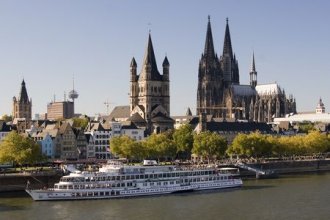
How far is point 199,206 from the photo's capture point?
63125mm

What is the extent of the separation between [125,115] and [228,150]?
149 ft

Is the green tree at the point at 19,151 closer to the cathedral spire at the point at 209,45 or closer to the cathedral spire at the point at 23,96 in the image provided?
the cathedral spire at the point at 23,96

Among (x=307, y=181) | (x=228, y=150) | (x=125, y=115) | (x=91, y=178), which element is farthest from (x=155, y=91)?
(x=91, y=178)

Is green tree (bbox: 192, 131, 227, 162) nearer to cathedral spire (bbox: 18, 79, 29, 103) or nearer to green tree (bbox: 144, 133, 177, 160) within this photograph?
green tree (bbox: 144, 133, 177, 160)

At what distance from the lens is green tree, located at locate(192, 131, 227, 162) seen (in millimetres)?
111688

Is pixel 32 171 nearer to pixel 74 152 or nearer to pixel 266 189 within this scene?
pixel 266 189

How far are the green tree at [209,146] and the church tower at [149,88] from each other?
34.9 metres

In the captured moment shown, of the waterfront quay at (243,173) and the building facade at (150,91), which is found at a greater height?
the building facade at (150,91)

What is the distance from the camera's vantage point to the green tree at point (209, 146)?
112 meters

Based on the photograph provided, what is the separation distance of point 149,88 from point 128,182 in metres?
82.3

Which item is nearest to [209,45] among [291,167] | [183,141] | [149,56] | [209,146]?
[149,56]

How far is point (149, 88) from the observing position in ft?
502

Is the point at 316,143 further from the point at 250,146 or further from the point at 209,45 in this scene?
the point at 209,45

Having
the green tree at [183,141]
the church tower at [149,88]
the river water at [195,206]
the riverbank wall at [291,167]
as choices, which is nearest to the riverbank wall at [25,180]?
the river water at [195,206]
